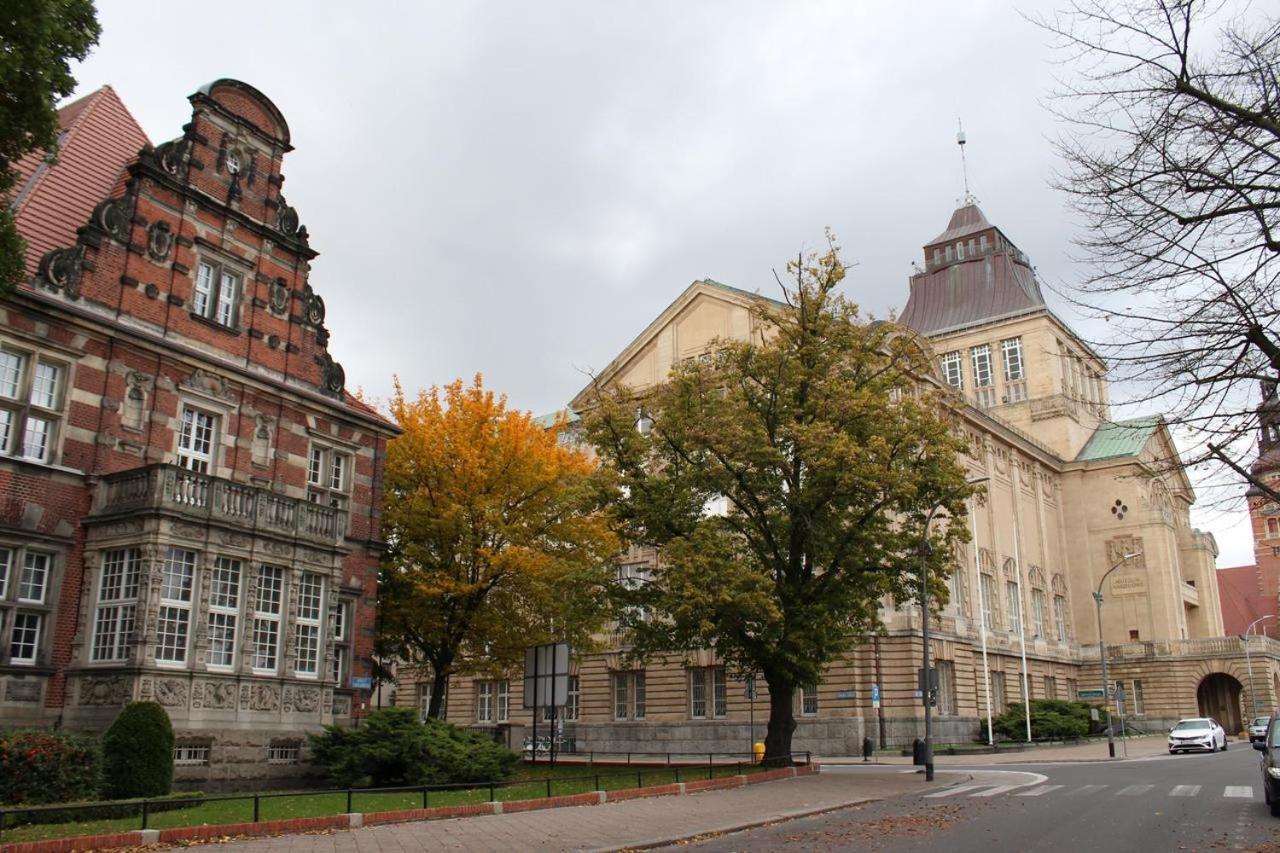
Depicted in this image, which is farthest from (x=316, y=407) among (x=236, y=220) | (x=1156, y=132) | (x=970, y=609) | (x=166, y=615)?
(x=970, y=609)

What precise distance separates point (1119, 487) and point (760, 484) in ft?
170

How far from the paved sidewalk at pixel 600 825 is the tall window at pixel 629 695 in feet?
91.8

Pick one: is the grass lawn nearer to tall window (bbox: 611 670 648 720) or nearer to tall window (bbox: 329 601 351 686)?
tall window (bbox: 329 601 351 686)

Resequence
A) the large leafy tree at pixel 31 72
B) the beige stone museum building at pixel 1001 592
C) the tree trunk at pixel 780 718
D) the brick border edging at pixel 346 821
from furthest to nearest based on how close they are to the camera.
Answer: the beige stone museum building at pixel 1001 592 → the tree trunk at pixel 780 718 → the large leafy tree at pixel 31 72 → the brick border edging at pixel 346 821

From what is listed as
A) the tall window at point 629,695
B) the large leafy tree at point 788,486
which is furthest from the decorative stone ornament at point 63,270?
the tall window at point 629,695

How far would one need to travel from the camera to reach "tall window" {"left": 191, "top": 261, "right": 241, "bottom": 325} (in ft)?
87.9

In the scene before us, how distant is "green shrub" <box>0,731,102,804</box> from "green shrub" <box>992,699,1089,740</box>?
43855 millimetres

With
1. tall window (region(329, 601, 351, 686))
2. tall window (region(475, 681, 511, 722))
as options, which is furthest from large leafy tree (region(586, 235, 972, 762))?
tall window (region(475, 681, 511, 722))

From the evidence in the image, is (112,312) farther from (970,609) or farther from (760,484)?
(970,609)

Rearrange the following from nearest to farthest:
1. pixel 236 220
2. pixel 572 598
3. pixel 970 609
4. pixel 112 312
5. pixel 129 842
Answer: pixel 129 842 < pixel 112 312 < pixel 236 220 < pixel 572 598 < pixel 970 609

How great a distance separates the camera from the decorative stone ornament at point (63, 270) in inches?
906

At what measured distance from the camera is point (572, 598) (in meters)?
30.0

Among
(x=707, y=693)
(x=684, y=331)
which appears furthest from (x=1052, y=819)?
(x=684, y=331)

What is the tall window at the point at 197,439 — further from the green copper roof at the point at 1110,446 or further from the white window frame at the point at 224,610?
the green copper roof at the point at 1110,446
